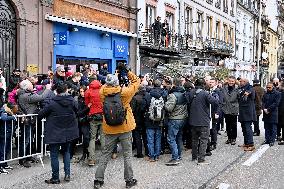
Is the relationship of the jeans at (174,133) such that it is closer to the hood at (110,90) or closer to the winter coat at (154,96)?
the winter coat at (154,96)

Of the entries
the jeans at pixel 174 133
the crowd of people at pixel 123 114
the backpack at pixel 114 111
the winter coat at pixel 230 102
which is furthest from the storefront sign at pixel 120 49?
the backpack at pixel 114 111

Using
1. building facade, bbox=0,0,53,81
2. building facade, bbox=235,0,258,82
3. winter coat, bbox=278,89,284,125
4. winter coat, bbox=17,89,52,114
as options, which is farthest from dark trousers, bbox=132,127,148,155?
building facade, bbox=235,0,258,82

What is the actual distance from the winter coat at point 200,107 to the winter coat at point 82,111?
7.62 ft

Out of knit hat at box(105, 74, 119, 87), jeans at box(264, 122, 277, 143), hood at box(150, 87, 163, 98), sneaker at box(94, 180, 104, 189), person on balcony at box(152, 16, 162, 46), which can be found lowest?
sneaker at box(94, 180, 104, 189)

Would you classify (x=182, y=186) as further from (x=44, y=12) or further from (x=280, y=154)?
(x=44, y=12)

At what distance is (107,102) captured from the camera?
7656 mm

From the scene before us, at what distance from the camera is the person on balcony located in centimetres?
2216

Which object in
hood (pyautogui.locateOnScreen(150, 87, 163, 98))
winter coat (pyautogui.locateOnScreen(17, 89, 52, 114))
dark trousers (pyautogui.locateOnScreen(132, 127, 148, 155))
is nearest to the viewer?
winter coat (pyautogui.locateOnScreen(17, 89, 52, 114))

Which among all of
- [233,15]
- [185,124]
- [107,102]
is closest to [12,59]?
[185,124]

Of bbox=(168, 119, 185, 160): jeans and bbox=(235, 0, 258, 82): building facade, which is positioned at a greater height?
bbox=(235, 0, 258, 82): building facade

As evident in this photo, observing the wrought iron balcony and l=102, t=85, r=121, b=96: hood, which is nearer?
l=102, t=85, r=121, b=96: hood

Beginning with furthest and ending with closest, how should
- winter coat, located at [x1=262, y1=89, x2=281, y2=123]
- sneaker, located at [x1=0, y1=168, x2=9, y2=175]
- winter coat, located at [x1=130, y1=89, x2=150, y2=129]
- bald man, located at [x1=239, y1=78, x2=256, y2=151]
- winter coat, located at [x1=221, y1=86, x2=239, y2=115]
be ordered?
winter coat, located at [x1=262, y1=89, x2=281, y2=123], winter coat, located at [x1=221, y1=86, x2=239, y2=115], bald man, located at [x1=239, y1=78, x2=256, y2=151], winter coat, located at [x1=130, y1=89, x2=150, y2=129], sneaker, located at [x1=0, y1=168, x2=9, y2=175]

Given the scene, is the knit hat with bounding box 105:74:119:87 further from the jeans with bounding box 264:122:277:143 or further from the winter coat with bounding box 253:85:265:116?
the winter coat with bounding box 253:85:265:116

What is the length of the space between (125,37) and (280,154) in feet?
38.0
